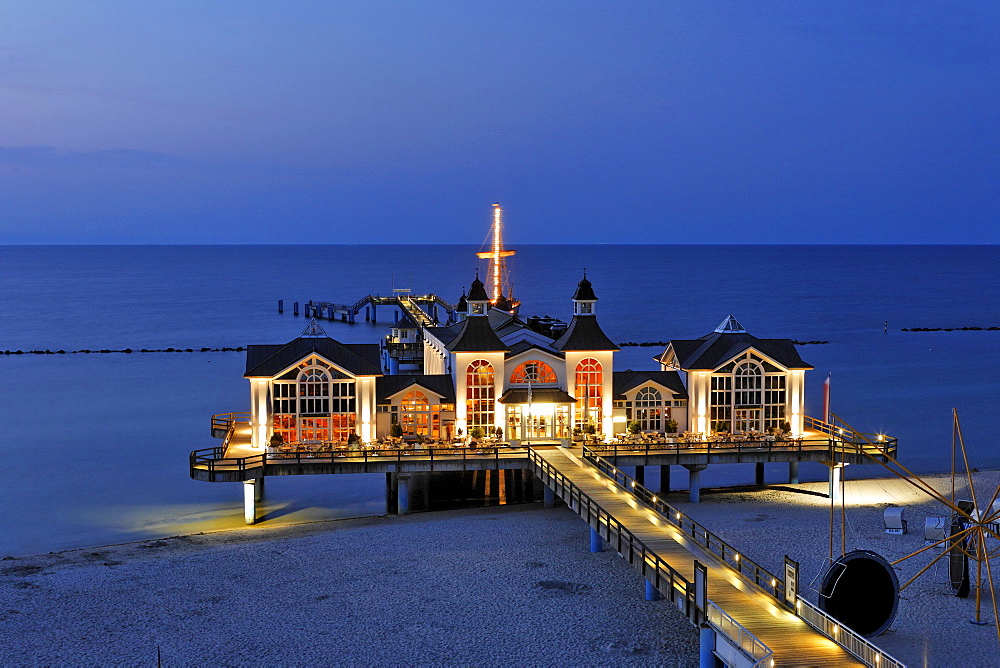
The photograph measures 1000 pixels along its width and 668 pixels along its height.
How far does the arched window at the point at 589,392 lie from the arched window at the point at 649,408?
5.03 ft

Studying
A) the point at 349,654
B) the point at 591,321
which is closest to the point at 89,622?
the point at 349,654

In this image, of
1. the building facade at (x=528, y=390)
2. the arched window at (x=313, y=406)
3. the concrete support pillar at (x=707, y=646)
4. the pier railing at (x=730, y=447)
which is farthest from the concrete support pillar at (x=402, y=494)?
the concrete support pillar at (x=707, y=646)

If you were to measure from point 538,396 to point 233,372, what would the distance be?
40.3 m

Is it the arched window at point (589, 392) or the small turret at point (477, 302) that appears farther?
the small turret at point (477, 302)

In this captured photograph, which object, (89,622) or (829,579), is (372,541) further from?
(829,579)

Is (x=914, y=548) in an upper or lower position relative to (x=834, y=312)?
lower

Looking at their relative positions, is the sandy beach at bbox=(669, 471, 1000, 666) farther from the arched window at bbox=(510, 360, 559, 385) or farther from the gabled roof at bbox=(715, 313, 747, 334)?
the arched window at bbox=(510, 360, 559, 385)

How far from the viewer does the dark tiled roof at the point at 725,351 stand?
1519 inches

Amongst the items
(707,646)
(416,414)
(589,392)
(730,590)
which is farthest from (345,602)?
(589,392)

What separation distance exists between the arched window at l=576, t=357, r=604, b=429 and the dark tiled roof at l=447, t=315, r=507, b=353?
3030 mm

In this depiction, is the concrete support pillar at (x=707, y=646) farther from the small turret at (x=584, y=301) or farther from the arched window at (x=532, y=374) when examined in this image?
the small turret at (x=584, y=301)

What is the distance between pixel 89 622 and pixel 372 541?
907cm

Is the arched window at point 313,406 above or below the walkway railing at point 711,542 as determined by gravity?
above

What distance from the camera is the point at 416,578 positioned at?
28.4 metres
